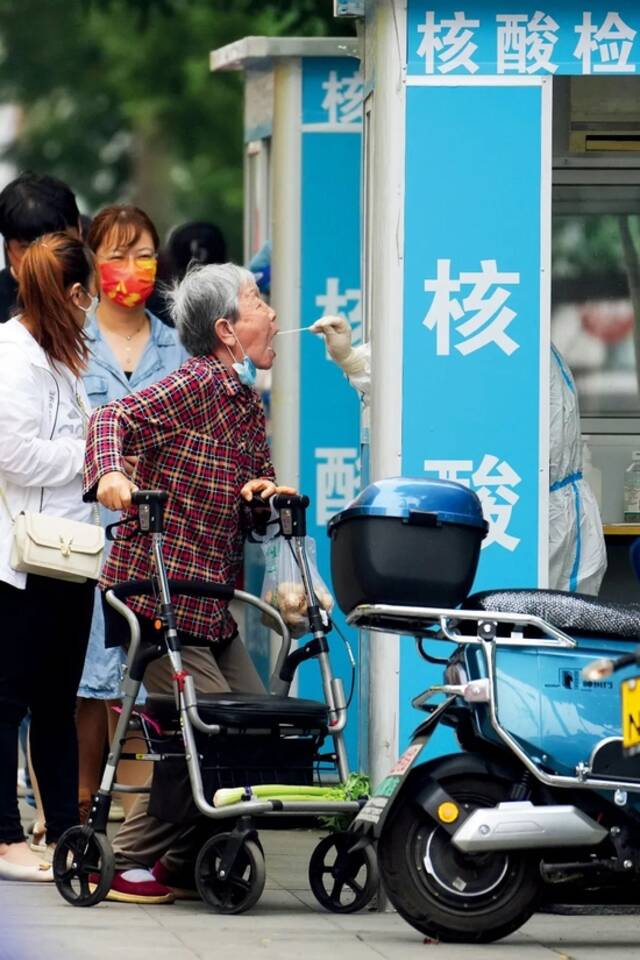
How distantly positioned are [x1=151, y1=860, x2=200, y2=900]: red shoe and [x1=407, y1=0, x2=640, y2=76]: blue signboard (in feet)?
8.01

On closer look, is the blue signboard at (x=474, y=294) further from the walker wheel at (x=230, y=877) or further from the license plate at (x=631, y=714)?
the license plate at (x=631, y=714)

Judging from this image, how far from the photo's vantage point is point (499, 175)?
7.56 metres

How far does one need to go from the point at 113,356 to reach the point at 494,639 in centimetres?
249

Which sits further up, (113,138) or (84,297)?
(113,138)

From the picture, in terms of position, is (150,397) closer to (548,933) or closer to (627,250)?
(548,933)

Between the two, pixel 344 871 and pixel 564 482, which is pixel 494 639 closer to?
pixel 344 871

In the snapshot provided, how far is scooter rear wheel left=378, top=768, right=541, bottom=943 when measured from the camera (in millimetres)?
6688

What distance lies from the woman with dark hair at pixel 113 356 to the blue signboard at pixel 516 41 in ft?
4.83

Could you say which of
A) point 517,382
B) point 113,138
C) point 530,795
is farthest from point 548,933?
point 113,138

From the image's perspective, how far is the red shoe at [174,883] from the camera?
7.48 metres

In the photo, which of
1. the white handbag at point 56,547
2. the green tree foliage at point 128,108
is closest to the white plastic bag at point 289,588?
the white handbag at point 56,547

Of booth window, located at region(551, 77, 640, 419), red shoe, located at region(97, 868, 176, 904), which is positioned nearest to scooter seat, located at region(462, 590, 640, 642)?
red shoe, located at region(97, 868, 176, 904)

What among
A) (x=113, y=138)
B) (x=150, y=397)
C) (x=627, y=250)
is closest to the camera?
(x=150, y=397)

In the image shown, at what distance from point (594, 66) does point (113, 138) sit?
35.5 meters
